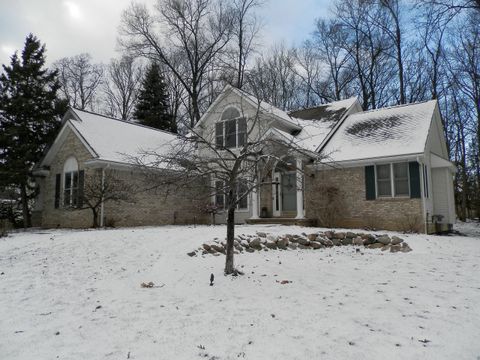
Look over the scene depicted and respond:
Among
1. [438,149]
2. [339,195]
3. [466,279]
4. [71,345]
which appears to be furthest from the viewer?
[438,149]

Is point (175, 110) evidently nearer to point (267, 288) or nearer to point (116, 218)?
point (116, 218)

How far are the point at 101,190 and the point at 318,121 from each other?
35.1ft

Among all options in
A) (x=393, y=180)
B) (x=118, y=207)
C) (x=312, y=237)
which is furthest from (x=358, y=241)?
(x=118, y=207)

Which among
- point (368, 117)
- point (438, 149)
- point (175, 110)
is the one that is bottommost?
point (438, 149)

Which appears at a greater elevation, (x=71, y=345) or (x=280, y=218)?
(x=280, y=218)

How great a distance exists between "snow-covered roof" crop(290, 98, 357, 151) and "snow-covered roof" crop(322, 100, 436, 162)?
17.4 inches

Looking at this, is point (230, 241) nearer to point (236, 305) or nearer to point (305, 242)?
point (236, 305)

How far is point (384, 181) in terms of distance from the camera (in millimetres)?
14219

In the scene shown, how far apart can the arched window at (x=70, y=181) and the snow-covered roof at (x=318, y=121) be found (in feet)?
33.2

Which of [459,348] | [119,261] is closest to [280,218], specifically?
[119,261]

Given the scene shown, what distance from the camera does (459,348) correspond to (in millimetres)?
3742

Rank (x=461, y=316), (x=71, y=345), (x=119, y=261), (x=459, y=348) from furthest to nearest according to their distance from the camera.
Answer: (x=119, y=261)
(x=461, y=316)
(x=71, y=345)
(x=459, y=348)

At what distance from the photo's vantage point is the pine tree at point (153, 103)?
30308mm

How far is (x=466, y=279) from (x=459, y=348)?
3498 millimetres
